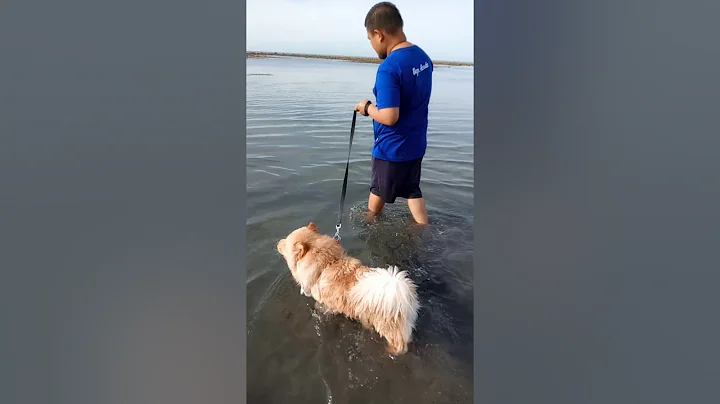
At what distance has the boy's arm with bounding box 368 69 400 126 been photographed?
8.14ft

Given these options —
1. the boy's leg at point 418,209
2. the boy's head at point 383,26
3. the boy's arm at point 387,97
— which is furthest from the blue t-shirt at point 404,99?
the boy's leg at point 418,209

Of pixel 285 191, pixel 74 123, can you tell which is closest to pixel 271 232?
pixel 285 191

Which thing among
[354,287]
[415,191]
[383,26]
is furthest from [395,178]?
[354,287]

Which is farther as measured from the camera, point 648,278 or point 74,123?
point 648,278

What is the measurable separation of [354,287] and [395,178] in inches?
47.7

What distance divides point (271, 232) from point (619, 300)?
2.46 metres

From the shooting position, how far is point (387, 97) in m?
2.50

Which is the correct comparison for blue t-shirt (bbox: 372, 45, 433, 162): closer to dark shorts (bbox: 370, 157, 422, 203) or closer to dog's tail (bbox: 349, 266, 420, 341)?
dark shorts (bbox: 370, 157, 422, 203)

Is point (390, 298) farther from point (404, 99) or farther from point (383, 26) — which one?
point (383, 26)

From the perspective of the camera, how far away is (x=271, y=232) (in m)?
2.92

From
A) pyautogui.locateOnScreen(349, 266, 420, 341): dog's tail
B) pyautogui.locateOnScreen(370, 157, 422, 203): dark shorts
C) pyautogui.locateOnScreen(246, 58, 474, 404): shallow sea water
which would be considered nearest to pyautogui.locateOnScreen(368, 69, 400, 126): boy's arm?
pyautogui.locateOnScreen(370, 157, 422, 203): dark shorts

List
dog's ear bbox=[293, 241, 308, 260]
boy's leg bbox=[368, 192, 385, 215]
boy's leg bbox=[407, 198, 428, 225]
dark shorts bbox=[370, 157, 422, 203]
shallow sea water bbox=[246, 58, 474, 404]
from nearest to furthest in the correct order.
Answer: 1. shallow sea water bbox=[246, 58, 474, 404]
2. dog's ear bbox=[293, 241, 308, 260]
3. dark shorts bbox=[370, 157, 422, 203]
4. boy's leg bbox=[407, 198, 428, 225]
5. boy's leg bbox=[368, 192, 385, 215]

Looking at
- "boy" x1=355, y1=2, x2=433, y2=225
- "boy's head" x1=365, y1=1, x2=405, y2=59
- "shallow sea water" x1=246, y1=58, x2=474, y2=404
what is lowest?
"shallow sea water" x1=246, y1=58, x2=474, y2=404

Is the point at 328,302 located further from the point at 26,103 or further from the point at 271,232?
the point at 26,103
